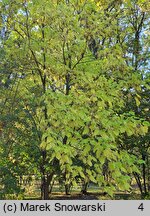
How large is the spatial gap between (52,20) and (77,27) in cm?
52

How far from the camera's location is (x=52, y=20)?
16.4ft

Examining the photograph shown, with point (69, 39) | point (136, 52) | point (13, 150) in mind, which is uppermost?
point (136, 52)

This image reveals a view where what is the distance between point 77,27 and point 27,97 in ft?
8.89

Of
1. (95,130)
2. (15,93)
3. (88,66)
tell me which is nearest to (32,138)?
(15,93)

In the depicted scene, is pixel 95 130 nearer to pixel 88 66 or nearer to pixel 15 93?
pixel 88 66

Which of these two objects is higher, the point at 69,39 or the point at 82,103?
the point at 69,39

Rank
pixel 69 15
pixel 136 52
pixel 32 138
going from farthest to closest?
1. pixel 136 52
2. pixel 32 138
3. pixel 69 15

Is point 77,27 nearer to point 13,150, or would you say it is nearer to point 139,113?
point 13,150

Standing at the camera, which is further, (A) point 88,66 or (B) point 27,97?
(B) point 27,97

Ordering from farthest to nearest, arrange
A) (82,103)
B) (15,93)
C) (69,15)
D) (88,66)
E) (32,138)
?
(15,93) < (32,138) < (88,66) < (69,15) < (82,103)

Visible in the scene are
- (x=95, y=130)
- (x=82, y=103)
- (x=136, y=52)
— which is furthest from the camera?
(x=136, y=52)

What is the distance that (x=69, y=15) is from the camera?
4.73 metres

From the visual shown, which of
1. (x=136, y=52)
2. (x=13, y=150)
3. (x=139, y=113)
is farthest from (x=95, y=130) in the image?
(x=136, y=52)

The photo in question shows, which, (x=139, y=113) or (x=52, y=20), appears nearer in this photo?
(x=52, y=20)
